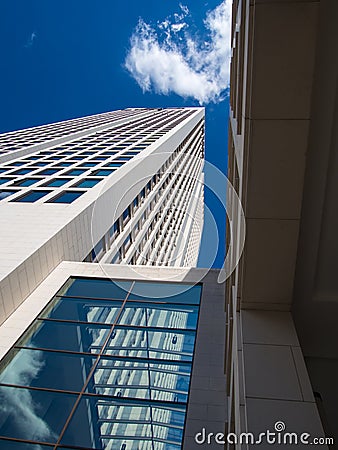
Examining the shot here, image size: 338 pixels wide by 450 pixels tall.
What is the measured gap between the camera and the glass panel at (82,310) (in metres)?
15.6

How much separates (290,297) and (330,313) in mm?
848

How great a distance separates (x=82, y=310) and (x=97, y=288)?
1760 mm

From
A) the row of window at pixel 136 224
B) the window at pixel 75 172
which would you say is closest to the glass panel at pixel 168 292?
the row of window at pixel 136 224

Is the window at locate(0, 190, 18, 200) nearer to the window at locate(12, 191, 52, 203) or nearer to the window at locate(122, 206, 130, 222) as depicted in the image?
the window at locate(12, 191, 52, 203)

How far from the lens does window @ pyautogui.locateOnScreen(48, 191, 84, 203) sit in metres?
23.6

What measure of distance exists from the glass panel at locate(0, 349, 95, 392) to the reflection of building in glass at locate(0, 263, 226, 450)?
33mm

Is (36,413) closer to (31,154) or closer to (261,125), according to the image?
(261,125)

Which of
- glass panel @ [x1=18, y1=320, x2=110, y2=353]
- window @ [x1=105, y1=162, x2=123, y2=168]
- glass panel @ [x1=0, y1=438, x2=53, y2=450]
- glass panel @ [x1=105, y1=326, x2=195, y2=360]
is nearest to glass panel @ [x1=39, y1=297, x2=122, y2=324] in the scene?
glass panel @ [x1=18, y1=320, x2=110, y2=353]

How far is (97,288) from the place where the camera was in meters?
17.8

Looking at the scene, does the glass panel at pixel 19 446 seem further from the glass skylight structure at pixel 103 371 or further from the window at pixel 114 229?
the window at pixel 114 229

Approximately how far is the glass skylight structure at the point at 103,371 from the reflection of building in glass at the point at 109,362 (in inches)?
1.3

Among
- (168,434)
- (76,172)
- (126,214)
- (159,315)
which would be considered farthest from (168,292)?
(126,214)

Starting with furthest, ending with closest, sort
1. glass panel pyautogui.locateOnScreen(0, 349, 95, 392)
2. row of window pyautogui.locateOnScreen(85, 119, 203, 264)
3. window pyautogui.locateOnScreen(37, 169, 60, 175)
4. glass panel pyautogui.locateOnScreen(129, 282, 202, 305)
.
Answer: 1. window pyautogui.locateOnScreen(37, 169, 60, 175)
2. row of window pyautogui.locateOnScreen(85, 119, 203, 264)
3. glass panel pyautogui.locateOnScreen(129, 282, 202, 305)
4. glass panel pyautogui.locateOnScreen(0, 349, 95, 392)

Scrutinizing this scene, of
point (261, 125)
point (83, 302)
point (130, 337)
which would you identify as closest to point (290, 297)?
point (261, 125)
